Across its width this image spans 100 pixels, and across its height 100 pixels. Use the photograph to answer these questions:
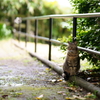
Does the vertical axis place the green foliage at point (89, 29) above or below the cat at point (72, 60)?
above

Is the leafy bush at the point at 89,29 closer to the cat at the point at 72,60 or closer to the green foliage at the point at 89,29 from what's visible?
the green foliage at the point at 89,29

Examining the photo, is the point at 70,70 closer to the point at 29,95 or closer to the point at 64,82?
the point at 64,82

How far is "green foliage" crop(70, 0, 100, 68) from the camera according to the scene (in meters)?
3.93

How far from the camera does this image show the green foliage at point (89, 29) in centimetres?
393

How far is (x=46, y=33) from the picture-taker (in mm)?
17609

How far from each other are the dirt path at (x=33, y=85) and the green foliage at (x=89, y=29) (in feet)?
2.08

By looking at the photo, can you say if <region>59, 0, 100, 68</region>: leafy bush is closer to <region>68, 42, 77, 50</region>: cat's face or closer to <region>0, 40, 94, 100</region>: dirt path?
<region>68, 42, 77, 50</region>: cat's face

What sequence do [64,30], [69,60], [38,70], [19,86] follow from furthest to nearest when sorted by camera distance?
1. [64,30]
2. [38,70]
3. [69,60]
4. [19,86]

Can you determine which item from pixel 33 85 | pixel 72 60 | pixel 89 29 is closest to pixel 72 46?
pixel 72 60

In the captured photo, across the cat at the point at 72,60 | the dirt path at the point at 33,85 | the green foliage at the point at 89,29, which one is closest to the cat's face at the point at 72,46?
the cat at the point at 72,60

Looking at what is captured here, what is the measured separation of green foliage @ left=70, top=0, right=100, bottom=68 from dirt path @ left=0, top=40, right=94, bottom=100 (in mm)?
634

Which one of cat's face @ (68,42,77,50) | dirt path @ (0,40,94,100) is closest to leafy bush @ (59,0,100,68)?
cat's face @ (68,42,77,50)

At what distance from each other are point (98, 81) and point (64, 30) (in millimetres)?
13845

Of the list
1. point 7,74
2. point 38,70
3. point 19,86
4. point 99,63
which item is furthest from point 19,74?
point 99,63
